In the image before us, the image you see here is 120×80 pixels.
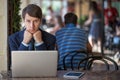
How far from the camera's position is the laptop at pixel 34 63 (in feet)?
10.3

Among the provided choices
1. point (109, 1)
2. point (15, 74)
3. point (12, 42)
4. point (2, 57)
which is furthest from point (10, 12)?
point (109, 1)

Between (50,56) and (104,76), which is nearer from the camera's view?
(50,56)

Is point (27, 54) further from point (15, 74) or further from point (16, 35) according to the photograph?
point (16, 35)

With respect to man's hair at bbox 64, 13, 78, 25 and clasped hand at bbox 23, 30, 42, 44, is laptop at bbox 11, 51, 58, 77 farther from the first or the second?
man's hair at bbox 64, 13, 78, 25

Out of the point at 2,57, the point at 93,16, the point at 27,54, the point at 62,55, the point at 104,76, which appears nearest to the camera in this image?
the point at 27,54

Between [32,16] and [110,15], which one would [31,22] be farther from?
[110,15]

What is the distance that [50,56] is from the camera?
3146 millimetres

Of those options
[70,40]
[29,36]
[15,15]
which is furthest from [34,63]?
[70,40]

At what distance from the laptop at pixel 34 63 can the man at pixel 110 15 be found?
26.1ft

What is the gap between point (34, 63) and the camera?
125 inches

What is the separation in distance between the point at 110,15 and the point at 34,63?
8452 mm

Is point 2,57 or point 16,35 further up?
point 16,35

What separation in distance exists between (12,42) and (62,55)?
4.43 ft

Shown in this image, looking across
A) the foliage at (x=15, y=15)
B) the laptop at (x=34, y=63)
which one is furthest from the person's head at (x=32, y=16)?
the foliage at (x=15, y=15)
